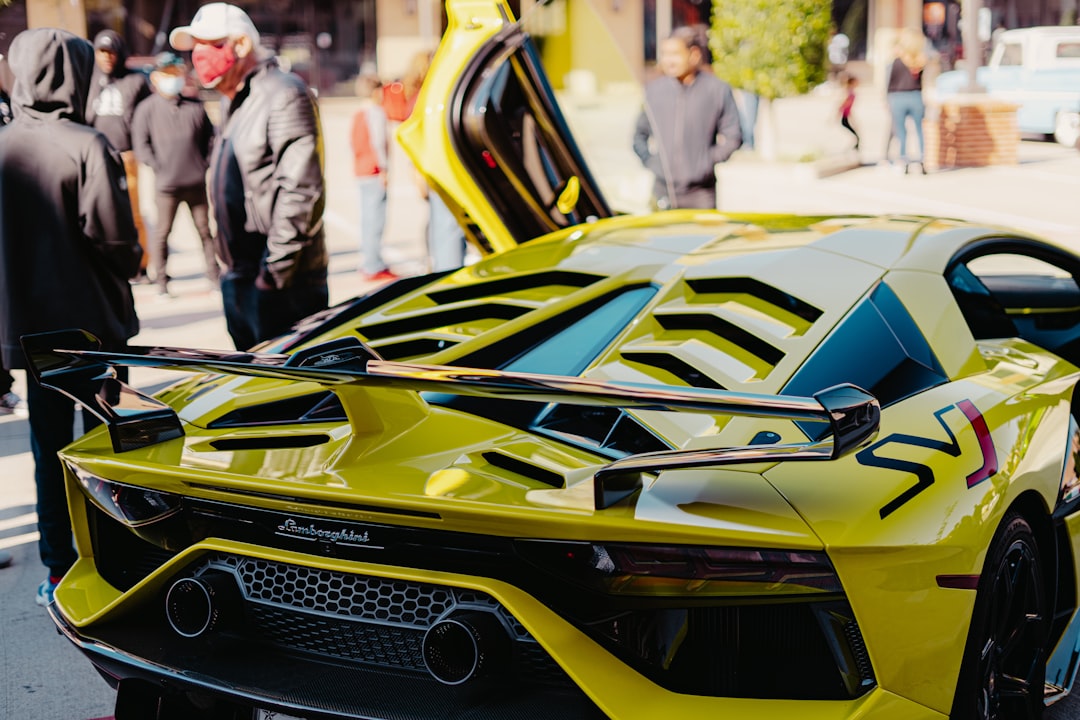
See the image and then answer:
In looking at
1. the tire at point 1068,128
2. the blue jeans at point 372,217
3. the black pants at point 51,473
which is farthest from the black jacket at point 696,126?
the tire at point 1068,128

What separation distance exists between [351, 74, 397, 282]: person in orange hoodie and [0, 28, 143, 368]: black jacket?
6054 millimetres

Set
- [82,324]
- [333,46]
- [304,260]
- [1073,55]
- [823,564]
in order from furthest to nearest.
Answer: [333,46] → [1073,55] → [304,260] → [82,324] → [823,564]

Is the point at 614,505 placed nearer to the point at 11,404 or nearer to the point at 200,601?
the point at 200,601

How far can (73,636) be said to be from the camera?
2.75 m

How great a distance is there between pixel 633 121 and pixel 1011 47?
17906mm

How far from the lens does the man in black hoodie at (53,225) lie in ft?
13.4

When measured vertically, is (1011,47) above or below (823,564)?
above

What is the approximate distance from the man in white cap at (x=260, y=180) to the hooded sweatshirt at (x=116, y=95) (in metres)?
5.33

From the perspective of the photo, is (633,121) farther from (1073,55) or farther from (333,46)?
(333,46)

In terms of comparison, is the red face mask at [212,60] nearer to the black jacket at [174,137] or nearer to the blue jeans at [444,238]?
the blue jeans at [444,238]

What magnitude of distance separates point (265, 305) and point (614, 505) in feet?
9.89

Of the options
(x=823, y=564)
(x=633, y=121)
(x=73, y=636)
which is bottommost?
(x=73, y=636)

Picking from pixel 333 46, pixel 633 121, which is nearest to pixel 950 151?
pixel 633 121

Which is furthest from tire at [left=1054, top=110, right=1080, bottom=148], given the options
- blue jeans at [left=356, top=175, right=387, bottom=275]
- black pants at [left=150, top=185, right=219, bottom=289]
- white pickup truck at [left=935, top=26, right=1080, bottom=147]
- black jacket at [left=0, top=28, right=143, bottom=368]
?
black jacket at [left=0, top=28, right=143, bottom=368]
